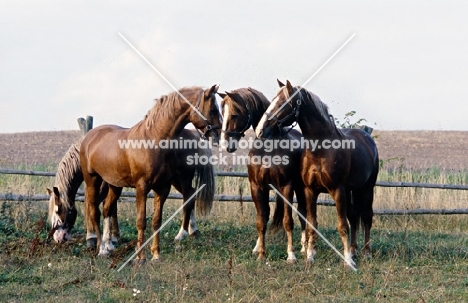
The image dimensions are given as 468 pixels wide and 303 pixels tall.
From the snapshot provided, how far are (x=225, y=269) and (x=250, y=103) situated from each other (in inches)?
83.8

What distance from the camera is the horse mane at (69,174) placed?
949cm

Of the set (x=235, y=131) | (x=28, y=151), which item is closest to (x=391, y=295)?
(x=235, y=131)

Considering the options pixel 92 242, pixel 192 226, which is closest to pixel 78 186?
pixel 92 242

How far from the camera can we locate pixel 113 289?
21.1 ft

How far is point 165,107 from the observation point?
8.34 metres

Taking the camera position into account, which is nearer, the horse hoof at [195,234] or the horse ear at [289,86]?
the horse ear at [289,86]

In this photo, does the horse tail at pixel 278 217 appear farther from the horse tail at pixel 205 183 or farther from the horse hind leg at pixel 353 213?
the horse tail at pixel 205 183

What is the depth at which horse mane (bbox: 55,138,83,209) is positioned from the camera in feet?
31.1

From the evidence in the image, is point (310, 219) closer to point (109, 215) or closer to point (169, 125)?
point (169, 125)

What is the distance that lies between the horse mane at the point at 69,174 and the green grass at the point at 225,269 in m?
0.77

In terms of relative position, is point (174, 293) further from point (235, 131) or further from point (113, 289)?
point (235, 131)

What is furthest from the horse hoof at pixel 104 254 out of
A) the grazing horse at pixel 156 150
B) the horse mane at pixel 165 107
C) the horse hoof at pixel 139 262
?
the horse mane at pixel 165 107

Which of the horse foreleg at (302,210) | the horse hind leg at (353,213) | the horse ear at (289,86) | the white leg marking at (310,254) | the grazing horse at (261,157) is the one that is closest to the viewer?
the horse ear at (289,86)

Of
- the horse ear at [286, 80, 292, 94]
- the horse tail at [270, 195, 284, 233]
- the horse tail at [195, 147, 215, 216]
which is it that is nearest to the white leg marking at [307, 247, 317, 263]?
the horse tail at [270, 195, 284, 233]
